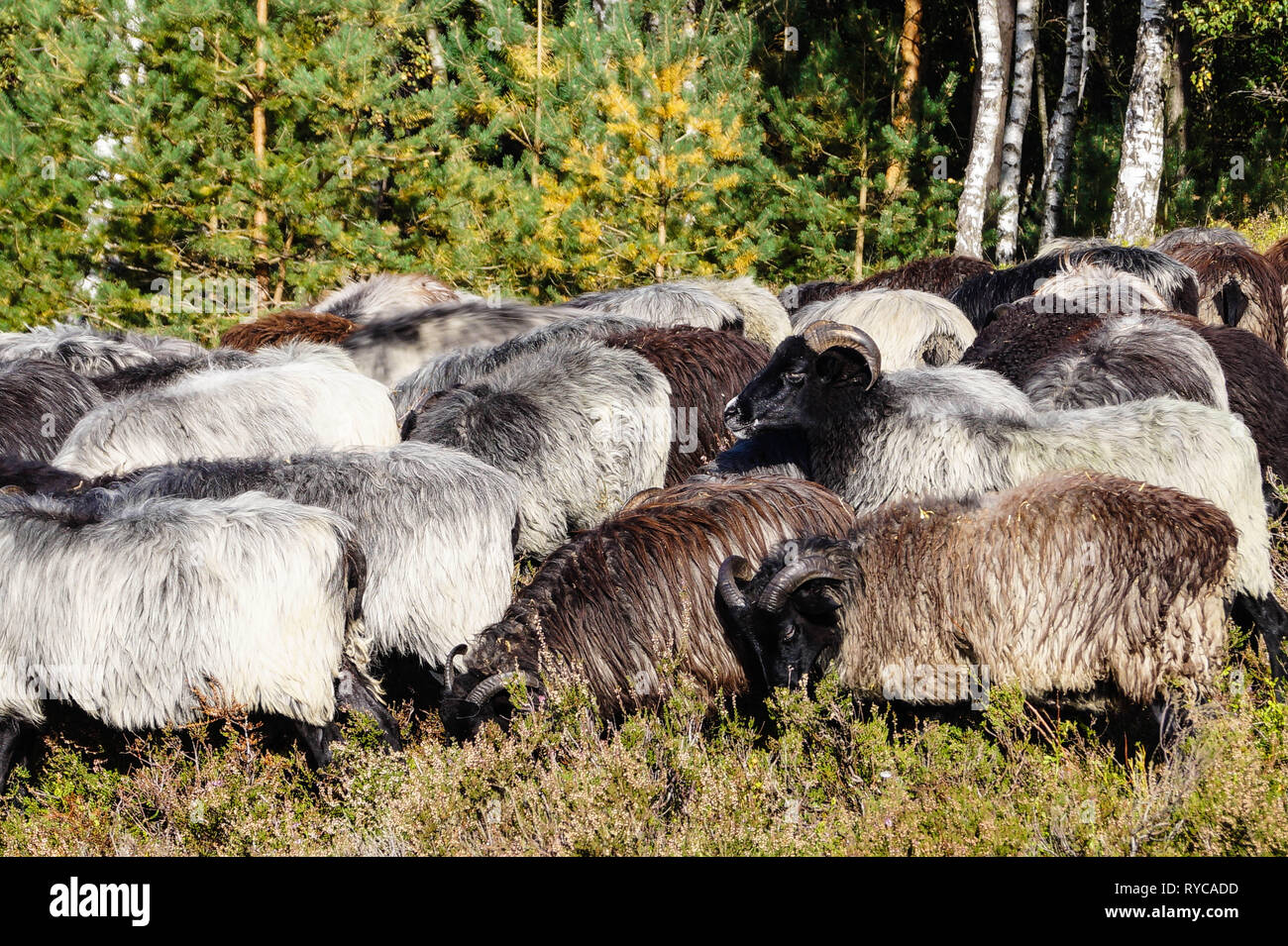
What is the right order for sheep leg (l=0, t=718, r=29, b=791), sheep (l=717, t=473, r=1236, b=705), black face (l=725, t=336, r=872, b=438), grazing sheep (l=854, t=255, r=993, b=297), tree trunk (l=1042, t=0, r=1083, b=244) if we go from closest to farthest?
sheep (l=717, t=473, r=1236, b=705)
sheep leg (l=0, t=718, r=29, b=791)
black face (l=725, t=336, r=872, b=438)
grazing sheep (l=854, t=255, r=993, b=297)
tree trunk (l=1042, t=0, r=1083, b=244)

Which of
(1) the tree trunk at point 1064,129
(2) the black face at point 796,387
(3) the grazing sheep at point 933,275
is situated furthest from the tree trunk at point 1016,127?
(2) the black face at point 796,387

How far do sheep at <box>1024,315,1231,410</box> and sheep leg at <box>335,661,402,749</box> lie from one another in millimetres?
4041

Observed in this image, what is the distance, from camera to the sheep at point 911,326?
29.9 ft

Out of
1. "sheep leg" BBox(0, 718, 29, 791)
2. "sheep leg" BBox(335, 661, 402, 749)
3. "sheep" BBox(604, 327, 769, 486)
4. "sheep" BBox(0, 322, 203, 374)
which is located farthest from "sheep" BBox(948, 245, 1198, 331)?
"sheep leg" BBox(0, 718, 29, 791)

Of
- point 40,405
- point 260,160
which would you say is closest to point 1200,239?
point 260,160

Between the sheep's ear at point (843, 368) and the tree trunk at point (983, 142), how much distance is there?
1014 centimetres

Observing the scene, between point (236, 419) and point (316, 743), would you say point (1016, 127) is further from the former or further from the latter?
point (316, 743)

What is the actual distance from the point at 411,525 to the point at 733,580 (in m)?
1.76

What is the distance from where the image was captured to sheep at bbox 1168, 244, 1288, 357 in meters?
9.70

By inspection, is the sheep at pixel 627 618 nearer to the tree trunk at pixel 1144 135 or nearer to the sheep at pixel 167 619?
the sheep at pixel 167 619

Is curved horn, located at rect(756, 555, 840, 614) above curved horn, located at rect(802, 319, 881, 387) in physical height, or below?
below

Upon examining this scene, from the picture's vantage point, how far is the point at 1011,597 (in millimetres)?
4961

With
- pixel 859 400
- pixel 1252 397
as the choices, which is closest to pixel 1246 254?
pixel 1252 397

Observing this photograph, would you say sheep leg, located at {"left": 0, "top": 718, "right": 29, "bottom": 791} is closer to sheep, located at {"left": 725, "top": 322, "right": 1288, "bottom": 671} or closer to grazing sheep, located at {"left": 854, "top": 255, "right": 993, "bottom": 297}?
sheep, located at {"left": 725, "top": 322, "right": 1288, "bottom": 671}
